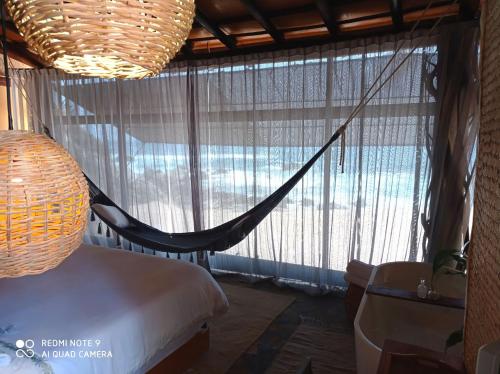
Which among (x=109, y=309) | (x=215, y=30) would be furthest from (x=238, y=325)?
(x=215, y=30)

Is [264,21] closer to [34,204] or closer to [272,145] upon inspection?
[272,145]

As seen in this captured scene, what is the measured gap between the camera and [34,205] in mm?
647

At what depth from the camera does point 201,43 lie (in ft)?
9.89

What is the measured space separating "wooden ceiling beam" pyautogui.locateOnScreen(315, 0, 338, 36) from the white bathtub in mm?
1654

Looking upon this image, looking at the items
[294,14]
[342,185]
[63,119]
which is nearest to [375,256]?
[342,185]

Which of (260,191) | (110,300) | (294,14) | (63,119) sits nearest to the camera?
(110,300)

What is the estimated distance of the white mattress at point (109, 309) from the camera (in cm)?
137

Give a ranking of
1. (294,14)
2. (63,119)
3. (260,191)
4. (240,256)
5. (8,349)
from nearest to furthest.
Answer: (8,349), (294,14), (260,191), (240,256), (63,119)

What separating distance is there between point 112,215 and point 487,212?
9.07 feet

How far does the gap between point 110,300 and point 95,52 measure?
Answer: 1372 millimetres

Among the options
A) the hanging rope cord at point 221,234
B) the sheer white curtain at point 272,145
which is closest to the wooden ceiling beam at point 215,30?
the sheer white curtain at point 272,145

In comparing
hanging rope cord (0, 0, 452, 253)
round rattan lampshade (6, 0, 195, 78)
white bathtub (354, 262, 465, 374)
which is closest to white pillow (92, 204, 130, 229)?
hanging rope cord (0, 0, 452, 253)

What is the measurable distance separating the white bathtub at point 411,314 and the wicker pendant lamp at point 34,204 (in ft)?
4.48

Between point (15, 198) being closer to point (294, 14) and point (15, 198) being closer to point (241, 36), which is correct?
point (294, 14)
